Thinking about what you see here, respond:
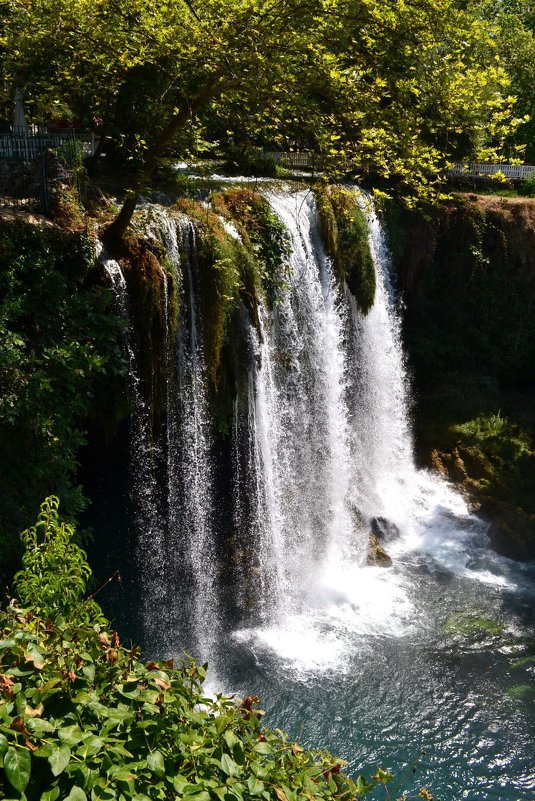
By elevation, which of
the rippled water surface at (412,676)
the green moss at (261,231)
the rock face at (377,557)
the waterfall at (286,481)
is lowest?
the rippled water surface at (412,676)

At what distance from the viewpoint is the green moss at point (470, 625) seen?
38.8 ft

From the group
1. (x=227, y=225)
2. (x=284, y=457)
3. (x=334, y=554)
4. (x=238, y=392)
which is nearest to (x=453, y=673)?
(x=334, y=554)

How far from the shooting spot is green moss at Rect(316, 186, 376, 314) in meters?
14.1

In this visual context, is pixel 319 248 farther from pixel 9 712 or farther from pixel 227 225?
pixel 9 712

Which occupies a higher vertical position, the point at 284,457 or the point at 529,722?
the point at 284,457

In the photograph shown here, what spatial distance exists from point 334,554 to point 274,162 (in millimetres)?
8615

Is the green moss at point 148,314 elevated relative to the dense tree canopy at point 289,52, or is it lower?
lower

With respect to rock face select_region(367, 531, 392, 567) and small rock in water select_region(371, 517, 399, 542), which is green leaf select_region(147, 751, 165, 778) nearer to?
rock face select_region(367, 531, 392, 567)

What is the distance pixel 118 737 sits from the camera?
4.00m

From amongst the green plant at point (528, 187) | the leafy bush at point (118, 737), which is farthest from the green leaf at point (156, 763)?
the green plant at point (528, 187)

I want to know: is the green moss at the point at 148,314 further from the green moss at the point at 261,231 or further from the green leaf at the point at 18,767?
the green leaf at the point at 18,767

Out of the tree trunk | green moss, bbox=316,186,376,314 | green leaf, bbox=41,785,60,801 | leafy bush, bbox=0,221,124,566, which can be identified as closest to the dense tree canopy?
the tree trunk

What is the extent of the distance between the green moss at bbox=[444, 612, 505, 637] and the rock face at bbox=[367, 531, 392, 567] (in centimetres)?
179

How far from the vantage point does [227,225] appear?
11883mm
